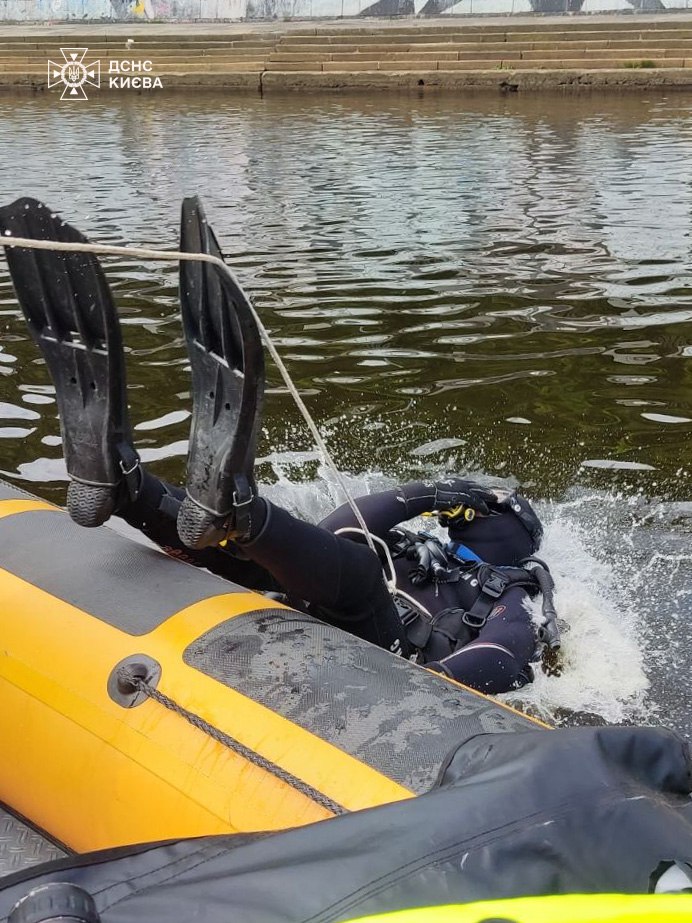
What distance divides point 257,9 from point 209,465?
25.7 metres

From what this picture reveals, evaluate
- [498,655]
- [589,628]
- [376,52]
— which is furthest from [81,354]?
[376,52]

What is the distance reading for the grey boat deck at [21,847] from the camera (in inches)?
104

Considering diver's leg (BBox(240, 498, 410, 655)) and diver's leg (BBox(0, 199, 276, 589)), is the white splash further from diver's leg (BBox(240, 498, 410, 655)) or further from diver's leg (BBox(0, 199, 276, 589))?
diver's leg (BBox(0, 199, 276, 589))

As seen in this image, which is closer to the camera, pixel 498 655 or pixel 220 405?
pixel 220 405

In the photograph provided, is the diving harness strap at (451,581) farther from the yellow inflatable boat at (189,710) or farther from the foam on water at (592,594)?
the yellow inflatable boat at (189,710)

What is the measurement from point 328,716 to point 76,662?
2.21ft

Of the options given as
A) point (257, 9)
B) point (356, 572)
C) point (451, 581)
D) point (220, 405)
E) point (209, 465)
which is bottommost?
point (451, 581)

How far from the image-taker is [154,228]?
9.84 meters

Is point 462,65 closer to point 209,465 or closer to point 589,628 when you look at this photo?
point 589,628

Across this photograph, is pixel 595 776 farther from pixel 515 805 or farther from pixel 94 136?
pixel 94 136

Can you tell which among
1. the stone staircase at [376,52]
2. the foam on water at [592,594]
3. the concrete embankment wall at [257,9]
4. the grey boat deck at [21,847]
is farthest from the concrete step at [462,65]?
the grey boat deck at [21,847]

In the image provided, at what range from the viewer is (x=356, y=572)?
118 inches

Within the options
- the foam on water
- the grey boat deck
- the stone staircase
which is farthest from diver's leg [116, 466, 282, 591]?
the stone staircase

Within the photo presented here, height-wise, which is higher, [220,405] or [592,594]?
[220,405]
